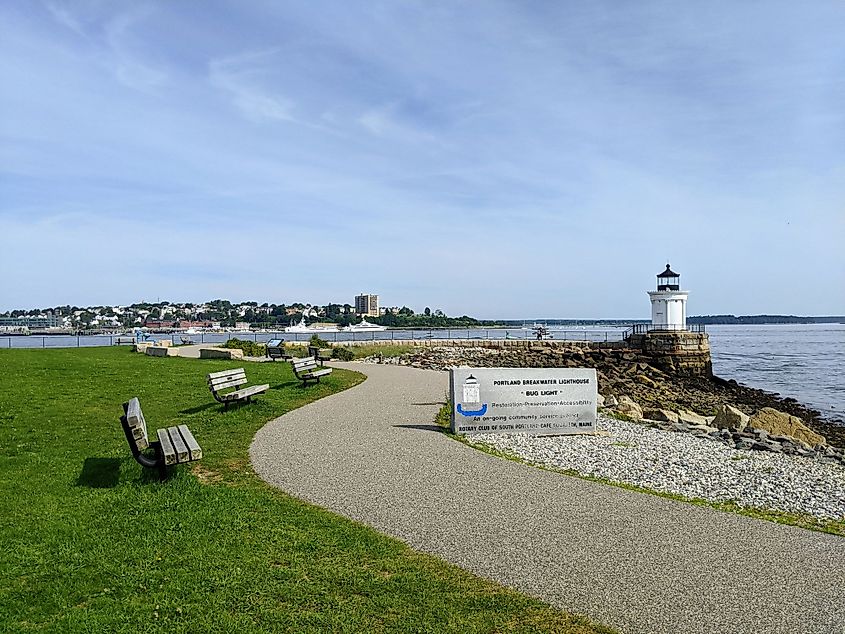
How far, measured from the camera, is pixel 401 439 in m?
11.6

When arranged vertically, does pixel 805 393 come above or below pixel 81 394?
below

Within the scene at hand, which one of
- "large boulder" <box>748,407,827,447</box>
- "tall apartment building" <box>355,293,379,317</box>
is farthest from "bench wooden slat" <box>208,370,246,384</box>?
"tall apartment building" <box>355,293,379,317</box>

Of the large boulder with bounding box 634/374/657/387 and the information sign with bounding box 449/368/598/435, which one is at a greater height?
the information sign with bounding box 449/368/598/435

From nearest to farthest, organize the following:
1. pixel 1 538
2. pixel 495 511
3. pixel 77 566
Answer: pixel 77 566 → pixel 1 538 → pixel 495 511

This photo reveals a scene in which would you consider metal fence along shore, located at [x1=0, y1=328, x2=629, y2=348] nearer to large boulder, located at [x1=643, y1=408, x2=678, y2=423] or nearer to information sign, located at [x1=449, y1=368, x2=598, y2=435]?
large boulder, located at [x1=643, y1=408, x2=678, y2=423]

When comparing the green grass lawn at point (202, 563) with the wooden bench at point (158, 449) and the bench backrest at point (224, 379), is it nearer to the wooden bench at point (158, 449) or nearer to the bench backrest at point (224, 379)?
the wooden bench at point (158, 449)

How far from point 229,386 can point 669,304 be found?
35.5 metres

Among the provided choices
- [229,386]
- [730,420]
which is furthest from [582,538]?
[730,420]

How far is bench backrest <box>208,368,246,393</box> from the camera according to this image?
14172mm

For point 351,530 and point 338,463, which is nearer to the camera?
point 351,530

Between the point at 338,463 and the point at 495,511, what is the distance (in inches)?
114

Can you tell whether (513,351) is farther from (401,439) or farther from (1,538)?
(1,538)

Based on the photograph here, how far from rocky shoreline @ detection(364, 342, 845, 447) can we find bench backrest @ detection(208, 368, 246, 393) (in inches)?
490

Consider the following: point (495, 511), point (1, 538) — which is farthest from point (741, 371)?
point (1, 538)
